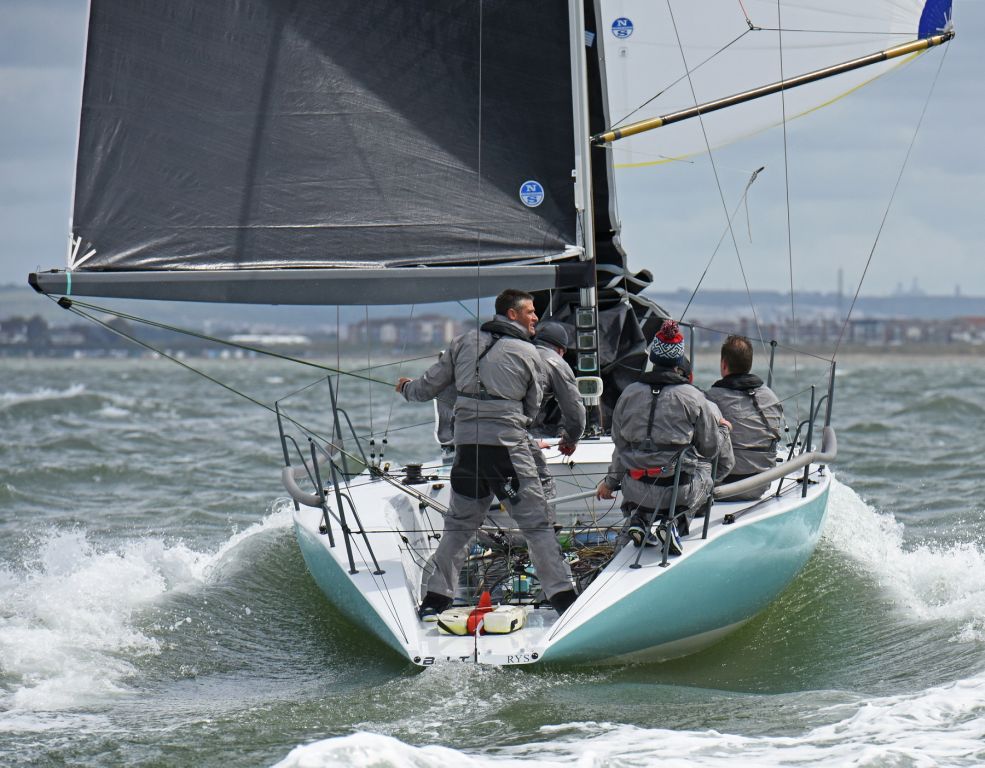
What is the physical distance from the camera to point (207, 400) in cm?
3400

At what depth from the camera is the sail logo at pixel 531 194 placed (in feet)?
23.1

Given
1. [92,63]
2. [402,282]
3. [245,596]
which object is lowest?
[245,596]

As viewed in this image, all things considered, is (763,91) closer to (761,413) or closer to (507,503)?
(761,413)

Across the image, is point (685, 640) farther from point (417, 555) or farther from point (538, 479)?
point (417, 555)

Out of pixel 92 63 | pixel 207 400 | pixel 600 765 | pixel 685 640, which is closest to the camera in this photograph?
pixel 600 765

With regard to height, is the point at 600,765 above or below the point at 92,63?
below

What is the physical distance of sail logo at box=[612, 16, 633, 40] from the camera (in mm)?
9609

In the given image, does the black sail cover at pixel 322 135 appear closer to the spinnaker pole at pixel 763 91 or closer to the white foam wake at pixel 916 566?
the spinnaker pole at pixel 763 91

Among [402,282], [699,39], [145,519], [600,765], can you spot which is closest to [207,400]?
[145,519]

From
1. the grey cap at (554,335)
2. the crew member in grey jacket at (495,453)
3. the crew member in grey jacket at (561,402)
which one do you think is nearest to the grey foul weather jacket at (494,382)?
the crew member in grey jacket at (495,453)

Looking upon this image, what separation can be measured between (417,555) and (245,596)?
68.3 inches

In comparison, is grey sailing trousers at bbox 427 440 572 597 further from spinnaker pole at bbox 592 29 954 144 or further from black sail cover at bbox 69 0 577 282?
spinnaker pole at bbox 592 29 954 144

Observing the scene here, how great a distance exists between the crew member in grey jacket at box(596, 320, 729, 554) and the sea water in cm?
57

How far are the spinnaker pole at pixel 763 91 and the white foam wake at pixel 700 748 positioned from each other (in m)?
3.80
